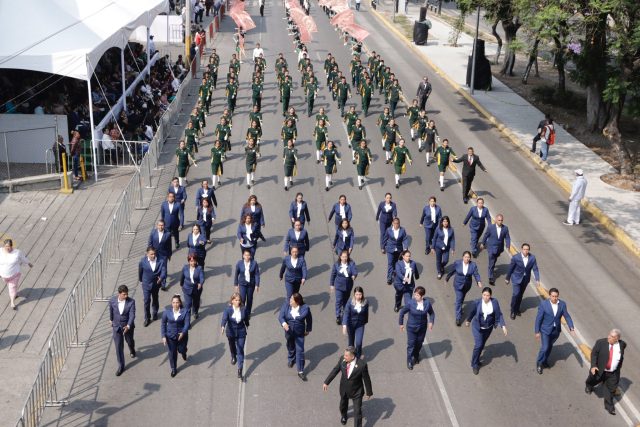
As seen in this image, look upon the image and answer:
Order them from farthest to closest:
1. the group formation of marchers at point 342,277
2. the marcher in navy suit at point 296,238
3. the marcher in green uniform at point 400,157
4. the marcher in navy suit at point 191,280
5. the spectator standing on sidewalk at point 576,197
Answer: the marcher in green uniform at point 400,157, the spectator standing on sidewalk at point 576,197, the marcher in navy suit at point 296,238, the marcher in navy suit at point 191,280, the group formation of marchers at point 342,277

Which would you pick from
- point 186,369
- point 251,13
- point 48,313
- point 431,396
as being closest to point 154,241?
point 48,313

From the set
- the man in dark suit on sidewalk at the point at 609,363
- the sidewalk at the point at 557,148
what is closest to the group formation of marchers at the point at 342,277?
the man in dark suit on sidewalk at the point at 609,363

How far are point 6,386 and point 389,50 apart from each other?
3852 cm

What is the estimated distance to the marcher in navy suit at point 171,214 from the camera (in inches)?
711

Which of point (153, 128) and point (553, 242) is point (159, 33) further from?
point (553, 242)

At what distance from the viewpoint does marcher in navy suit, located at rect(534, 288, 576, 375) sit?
44.7ft

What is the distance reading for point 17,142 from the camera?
24047 mm

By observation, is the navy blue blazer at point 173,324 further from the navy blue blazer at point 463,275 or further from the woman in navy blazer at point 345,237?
the navy blue blazer at point 463,275

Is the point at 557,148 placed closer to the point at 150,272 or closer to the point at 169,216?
the point at 169,216

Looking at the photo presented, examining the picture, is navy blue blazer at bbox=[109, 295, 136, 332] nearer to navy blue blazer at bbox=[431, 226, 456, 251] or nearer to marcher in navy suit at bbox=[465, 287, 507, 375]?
marcher in navy suit at bbox=[465, 287, 507, 375]

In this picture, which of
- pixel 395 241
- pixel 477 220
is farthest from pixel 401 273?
Answer: pixel 477 220

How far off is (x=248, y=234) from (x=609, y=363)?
26.0 feet

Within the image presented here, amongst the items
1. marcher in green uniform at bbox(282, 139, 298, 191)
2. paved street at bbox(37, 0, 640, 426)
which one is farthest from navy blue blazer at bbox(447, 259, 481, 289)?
marcher in green uniform at bbox(282, 139, 298, 191)

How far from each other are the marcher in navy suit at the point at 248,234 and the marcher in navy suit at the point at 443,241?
12.7ft
